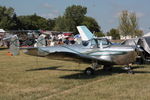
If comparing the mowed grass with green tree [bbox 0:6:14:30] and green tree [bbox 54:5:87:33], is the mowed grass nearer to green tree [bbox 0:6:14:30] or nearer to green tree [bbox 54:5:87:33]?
green tree [bbox 0:6:14:30]

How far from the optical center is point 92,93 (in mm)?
7609

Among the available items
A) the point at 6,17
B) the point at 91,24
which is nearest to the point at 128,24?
the point at 6,17

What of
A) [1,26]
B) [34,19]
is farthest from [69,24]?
[34,19]

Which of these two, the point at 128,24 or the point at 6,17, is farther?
the point at 6,17

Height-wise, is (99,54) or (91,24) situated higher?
(91,24)

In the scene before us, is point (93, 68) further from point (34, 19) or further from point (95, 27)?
point (34, 19)

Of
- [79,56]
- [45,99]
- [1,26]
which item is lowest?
[45,99]

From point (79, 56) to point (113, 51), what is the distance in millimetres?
1463

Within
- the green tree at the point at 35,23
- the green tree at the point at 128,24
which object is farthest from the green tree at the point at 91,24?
the green tree at the point at 128,24

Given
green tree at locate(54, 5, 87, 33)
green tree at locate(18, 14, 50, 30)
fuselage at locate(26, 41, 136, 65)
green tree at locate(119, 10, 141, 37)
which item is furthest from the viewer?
green tree at locate(18, 14, 50, 30)

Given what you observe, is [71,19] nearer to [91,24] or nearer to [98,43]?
[91,24]

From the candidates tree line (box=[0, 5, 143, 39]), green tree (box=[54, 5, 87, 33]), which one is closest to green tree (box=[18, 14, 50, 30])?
tree line (box=[0, 5, 143, 39])

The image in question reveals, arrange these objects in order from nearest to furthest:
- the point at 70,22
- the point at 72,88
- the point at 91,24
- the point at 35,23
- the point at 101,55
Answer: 1. the point at 72,88
2. the point at 101,55
3. the point at 70,22
4. the point at 35,23
5. the point at 91,24

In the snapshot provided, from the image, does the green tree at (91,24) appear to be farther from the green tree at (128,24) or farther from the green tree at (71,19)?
the green tree at (128,24)
